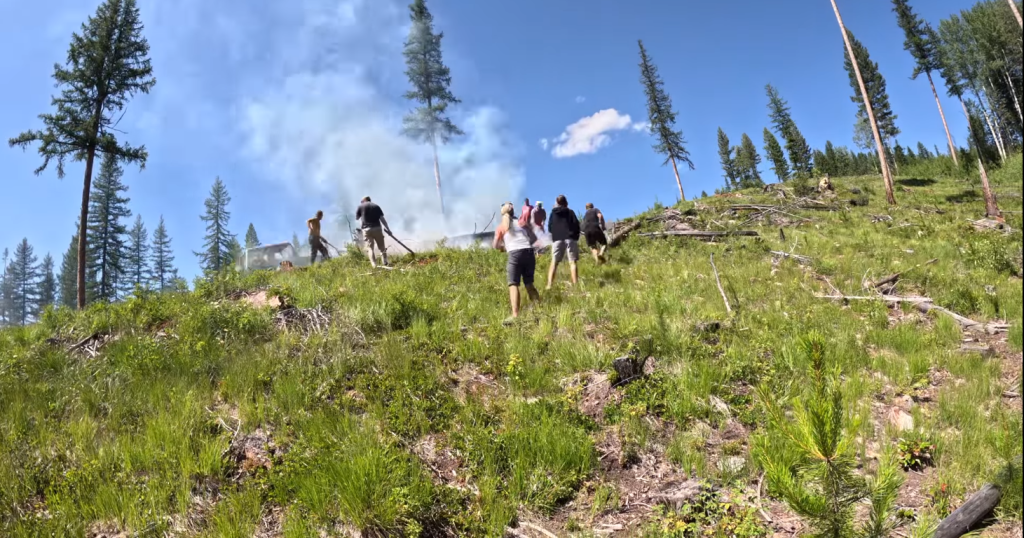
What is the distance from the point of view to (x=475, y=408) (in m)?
4.54

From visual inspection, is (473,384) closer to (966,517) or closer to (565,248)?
(966,517)

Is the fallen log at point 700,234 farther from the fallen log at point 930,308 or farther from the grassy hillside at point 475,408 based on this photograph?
the fallen log at point 930,308

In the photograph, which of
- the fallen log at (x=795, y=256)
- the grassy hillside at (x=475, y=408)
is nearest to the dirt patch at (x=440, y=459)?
the grassy hillside at (x=475, y=408)

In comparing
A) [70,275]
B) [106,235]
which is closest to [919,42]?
[106,235]

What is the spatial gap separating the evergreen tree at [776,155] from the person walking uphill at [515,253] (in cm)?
6073

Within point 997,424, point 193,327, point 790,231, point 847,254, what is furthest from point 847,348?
Answer: point 790,231

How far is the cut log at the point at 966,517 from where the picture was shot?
2.48 metres

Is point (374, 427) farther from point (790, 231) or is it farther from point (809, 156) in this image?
point (809, 156)

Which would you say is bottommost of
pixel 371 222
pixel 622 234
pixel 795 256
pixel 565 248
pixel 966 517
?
pixel 966 517

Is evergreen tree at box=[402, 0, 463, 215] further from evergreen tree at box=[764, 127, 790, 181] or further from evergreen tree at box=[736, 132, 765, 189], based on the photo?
evergreen tree at box=[736, 132, 765, 189]

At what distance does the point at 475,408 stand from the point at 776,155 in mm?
65867

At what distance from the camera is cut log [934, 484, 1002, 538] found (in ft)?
8.13

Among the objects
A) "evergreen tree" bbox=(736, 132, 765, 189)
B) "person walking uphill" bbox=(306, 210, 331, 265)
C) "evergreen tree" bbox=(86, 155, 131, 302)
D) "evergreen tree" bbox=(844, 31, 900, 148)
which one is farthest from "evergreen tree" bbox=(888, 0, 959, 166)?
"evergreen tree" bbox=(86, 155, 131, 302)

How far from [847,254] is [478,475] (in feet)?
33.3
